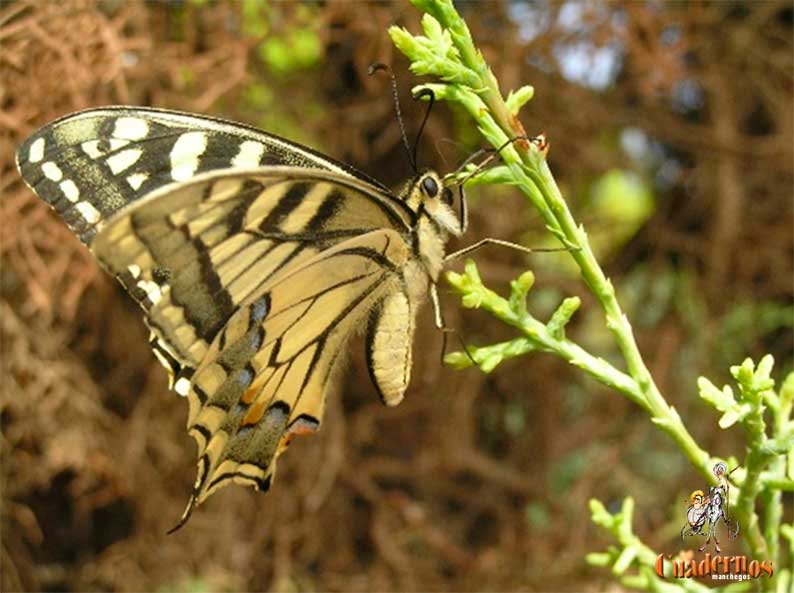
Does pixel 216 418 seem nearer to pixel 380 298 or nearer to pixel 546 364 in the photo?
pixel 380 298

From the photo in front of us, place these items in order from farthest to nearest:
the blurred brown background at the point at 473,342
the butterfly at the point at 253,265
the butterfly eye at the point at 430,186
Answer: the blurred brown background at the point at 473,342 < the butterfly eye at the point at 430,186 < the butterfly at the point at 253,265

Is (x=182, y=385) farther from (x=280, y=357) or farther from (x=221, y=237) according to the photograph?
(x=221, y=237)

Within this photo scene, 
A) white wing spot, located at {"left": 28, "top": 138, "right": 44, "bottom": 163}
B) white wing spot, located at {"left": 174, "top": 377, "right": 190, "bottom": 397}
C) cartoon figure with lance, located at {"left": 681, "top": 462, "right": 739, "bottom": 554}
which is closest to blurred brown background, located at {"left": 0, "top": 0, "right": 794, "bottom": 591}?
white wing spot, located at {"left": 28, "top": 138, "right": 44, "bottom": 163}

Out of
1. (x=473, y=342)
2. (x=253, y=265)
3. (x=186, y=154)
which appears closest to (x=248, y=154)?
(x=186, y=154)

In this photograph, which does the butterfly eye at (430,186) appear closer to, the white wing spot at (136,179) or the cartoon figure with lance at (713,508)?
the white wing spot at (136,179)

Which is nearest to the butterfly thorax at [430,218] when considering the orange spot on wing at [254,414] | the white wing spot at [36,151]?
the orange spot on wing at [254,414]
